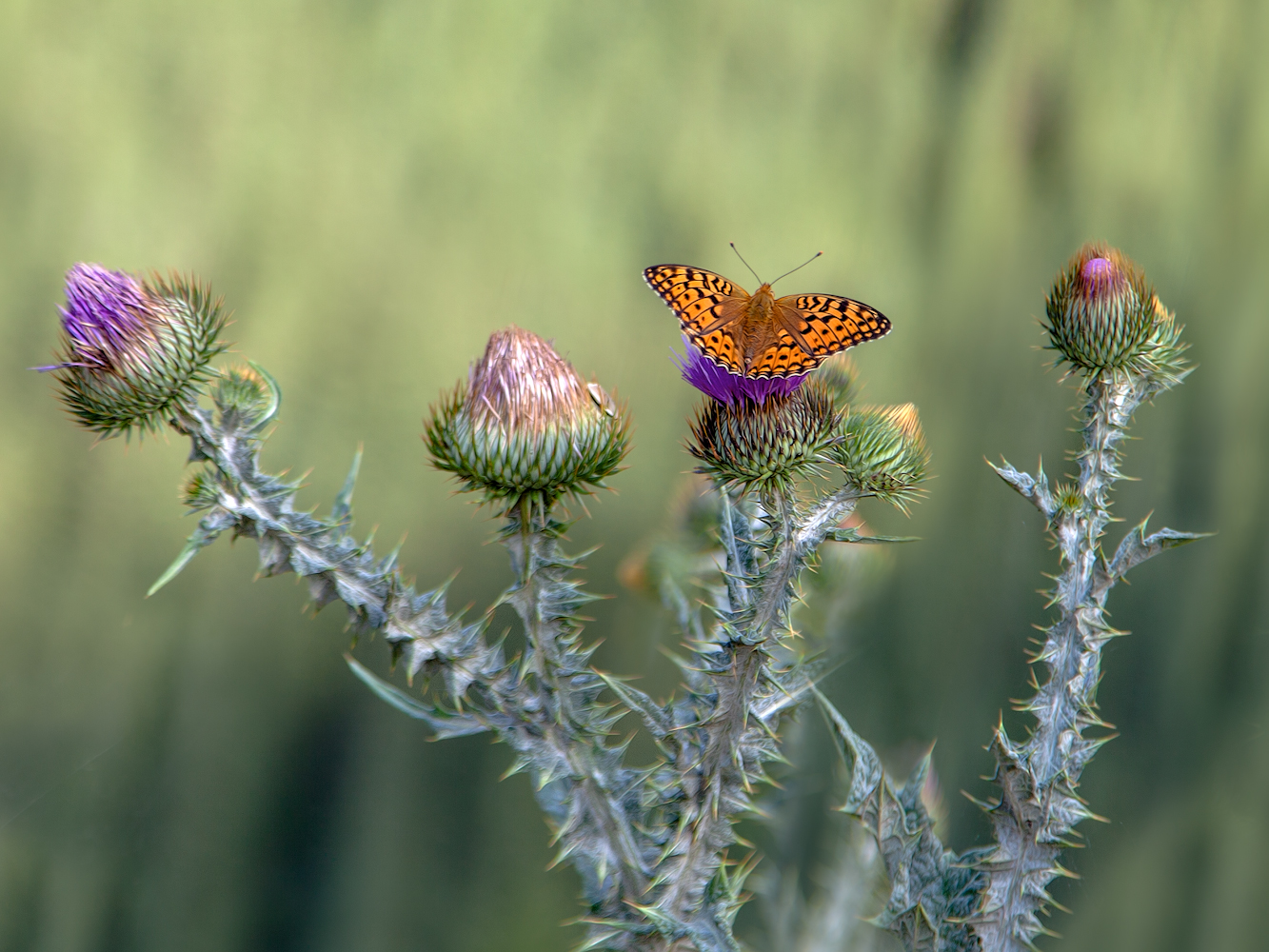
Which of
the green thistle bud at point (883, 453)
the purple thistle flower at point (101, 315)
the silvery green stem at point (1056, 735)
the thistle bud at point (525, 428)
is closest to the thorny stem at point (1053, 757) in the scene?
Result: the silvery green stem at point (1056, 735)

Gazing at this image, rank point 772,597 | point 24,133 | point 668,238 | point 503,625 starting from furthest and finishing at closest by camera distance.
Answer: point 668,238
point 503,625
point 24,133
point 772,597

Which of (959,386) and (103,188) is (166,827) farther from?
(959,386)

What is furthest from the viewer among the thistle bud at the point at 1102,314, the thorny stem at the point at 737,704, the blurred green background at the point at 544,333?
the blurred green background at the point at 544,333

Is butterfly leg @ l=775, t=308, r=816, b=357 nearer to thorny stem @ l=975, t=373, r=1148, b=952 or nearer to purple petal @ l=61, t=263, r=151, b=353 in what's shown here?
thorny stem @ l=975, t=373, r=1148, b=952

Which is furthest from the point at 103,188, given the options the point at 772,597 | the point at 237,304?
the point at 772,597

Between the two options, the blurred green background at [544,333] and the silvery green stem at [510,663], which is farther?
the blurred green background at [544,333]

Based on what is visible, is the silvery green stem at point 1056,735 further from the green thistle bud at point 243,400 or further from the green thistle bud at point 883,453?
the green thistle bud at point 243,400
